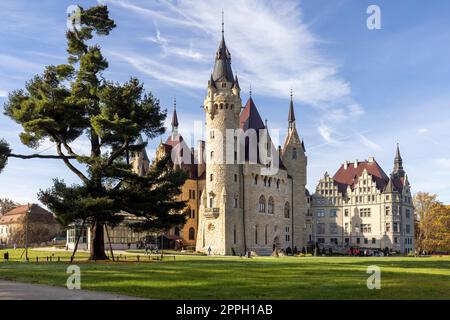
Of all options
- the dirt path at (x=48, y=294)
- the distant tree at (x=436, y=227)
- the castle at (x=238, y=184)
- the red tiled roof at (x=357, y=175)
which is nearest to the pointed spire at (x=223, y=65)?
the castle at (x=238, y=184)

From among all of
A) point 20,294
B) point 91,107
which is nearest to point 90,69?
point 91,107

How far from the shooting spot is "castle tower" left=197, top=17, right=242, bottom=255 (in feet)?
235

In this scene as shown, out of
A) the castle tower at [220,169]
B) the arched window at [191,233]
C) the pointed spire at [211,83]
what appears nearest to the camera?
the castle tower at [220,169]

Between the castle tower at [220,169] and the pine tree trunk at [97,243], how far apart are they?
28.6 metres

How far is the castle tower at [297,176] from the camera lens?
86.8 metres

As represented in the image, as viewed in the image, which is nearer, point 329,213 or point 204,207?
point 204,207

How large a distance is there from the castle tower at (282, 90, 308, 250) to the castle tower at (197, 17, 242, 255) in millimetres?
15765

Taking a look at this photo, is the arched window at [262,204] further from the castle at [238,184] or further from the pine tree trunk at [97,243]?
the pine tree trunk at [97,243]

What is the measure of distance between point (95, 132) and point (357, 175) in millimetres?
72939

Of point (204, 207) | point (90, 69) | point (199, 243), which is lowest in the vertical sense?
point (199, 243)
